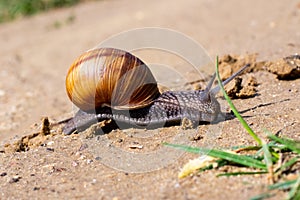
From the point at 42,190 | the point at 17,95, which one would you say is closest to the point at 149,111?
the point at 42,190

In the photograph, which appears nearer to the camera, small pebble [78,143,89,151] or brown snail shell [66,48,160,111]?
small pebble [78,143,89,151]

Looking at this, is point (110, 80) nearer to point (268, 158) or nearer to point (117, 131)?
point (117, 131)

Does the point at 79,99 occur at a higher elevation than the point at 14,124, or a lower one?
higher

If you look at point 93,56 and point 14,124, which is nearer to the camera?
point 93,56

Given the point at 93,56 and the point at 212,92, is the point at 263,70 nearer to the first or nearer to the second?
the point at 212,92

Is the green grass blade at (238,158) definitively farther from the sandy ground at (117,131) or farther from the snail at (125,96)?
the snail at (125,96)

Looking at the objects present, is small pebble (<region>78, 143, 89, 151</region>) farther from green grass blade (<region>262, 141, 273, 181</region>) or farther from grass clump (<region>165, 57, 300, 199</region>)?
green grass blade (<region>262, 141, 273, 181</region>)

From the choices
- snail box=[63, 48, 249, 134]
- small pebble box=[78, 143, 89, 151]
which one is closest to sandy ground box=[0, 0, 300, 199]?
small pebble box=[78, 143, 89, 151]

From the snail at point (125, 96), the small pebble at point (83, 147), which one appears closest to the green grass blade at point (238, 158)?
the snail at point (125, 96)
